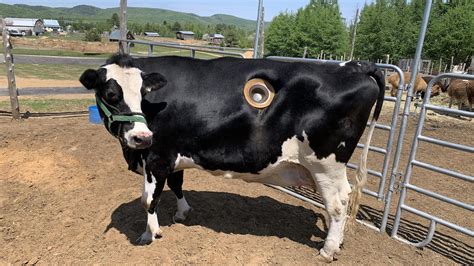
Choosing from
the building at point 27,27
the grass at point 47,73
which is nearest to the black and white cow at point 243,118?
the grass at point 47,73

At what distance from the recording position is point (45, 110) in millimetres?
8734

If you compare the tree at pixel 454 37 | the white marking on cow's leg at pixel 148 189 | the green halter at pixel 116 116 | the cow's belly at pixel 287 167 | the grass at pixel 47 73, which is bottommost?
the grass at pixel 47 73

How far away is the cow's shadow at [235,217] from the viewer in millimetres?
4000

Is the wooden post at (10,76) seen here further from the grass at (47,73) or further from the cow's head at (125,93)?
the cow's head at (125,93)

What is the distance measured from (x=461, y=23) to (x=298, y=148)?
1415 inches

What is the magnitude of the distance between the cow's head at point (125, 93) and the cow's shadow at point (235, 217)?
128 cm

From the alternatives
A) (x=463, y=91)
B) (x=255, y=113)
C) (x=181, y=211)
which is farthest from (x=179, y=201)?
(x=463, y=91)

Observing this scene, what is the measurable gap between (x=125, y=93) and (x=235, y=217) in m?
1.97

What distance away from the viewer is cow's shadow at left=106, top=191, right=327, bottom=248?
4000 mm

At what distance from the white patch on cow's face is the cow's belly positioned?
59 centimetres

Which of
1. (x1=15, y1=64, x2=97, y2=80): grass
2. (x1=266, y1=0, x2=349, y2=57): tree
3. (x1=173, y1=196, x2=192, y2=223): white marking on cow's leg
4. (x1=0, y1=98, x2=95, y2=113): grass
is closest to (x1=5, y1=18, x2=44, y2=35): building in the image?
(x1=266, y1=0, x2=349, y2=57): tree

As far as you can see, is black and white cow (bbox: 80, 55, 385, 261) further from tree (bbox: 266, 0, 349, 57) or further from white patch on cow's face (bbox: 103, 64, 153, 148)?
tree (bbox: 266, 0, 349, 57)

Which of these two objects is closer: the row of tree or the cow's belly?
the cow's belly

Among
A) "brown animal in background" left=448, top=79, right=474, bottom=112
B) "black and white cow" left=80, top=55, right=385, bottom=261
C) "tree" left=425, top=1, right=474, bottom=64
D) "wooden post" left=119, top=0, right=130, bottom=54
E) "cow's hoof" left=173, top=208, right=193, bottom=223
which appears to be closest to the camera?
"black and white cow" left=80, top=55, right=385, bottom=261
